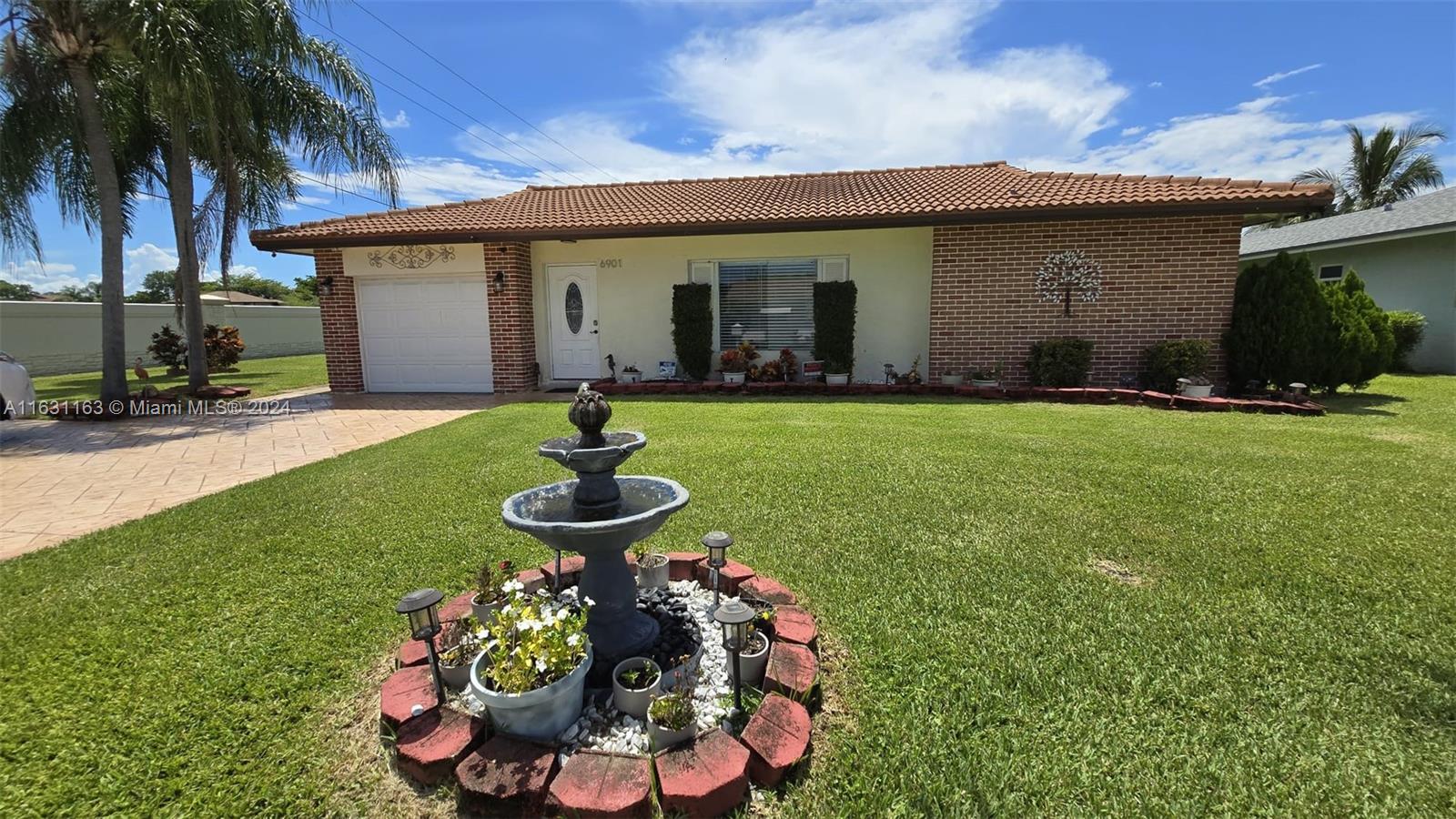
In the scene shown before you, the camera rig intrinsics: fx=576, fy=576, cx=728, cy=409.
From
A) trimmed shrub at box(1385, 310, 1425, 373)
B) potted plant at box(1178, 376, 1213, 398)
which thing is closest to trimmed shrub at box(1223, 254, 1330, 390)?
potted plant at box(1178, 376, 1213, 398)

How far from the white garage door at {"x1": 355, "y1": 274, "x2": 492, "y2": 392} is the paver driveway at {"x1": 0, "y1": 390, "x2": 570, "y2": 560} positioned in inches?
50.4

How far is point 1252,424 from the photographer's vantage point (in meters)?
6.48

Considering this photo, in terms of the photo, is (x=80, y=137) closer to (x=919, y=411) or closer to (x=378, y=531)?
(x=378, y=531)

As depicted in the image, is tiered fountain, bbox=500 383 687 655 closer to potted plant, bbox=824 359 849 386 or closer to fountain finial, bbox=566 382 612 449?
fountain finial, bbox=566 382 612 449

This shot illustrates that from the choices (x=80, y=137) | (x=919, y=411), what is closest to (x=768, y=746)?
(x=919, y=411)

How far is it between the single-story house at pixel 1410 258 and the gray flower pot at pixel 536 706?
560 inches

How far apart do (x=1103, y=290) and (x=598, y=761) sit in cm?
1002

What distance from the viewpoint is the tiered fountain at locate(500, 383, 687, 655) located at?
2.15m

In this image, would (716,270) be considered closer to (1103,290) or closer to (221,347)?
(1103,290)

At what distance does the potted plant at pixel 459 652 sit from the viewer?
2176mm

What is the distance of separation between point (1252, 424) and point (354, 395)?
44.0 feet

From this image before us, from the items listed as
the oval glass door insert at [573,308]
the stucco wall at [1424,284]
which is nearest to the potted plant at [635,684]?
the oval glass door insert at [573,308]

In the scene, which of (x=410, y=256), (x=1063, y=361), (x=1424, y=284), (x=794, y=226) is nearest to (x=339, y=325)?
(x=410, y=256)

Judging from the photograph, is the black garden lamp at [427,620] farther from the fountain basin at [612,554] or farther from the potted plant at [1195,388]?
the potted plant at [1195,388]
